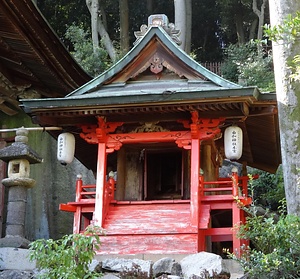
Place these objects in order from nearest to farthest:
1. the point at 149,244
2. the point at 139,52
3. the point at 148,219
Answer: the point at 149,244, the point at 148,219, the point at 139,52

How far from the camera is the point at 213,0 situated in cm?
2981

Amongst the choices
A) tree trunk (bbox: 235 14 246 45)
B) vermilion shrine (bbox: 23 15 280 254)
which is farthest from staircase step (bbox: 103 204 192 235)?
tree trunk (bbox: 235 14 246 45)

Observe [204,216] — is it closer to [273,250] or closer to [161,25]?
[273,250]

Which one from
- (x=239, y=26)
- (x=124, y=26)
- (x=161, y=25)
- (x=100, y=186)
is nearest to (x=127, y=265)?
(x=100, y=186)

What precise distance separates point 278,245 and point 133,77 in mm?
5587

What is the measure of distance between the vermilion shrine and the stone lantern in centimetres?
88

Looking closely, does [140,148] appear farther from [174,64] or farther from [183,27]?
[183,27]

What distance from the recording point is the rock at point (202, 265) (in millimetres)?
8383

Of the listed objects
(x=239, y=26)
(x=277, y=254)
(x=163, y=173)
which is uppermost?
(x=239, y=26)

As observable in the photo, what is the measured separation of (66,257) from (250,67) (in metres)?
15.5

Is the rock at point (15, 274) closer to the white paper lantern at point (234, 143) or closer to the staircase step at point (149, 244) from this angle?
the staircase step at point (149, 244)

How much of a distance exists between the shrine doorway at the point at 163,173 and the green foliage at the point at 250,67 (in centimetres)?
681

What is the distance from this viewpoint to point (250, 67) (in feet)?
73.2

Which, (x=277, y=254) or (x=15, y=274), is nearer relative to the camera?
(x=277, y=254)
